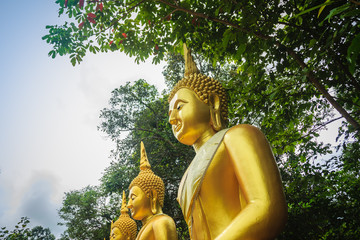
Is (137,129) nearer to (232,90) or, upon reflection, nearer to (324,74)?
(232,90)

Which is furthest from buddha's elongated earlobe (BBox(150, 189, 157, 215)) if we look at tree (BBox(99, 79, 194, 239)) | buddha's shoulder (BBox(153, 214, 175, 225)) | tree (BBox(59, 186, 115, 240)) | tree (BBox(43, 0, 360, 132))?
tree (BBox(59, 186, 115, 240))

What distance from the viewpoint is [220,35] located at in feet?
12.9

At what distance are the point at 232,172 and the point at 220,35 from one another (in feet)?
8.61

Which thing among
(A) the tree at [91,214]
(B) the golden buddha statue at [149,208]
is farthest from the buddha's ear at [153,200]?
(A) the tree at [91,214]

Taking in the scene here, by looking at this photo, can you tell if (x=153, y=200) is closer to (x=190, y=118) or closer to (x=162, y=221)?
(x=162, y=221)

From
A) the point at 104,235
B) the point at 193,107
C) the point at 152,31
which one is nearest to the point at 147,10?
the point at 152,31

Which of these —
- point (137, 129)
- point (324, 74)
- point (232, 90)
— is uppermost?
point (137, 129)

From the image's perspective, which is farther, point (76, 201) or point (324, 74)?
point (76, 201)

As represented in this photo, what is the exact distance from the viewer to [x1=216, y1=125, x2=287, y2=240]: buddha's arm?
1447mm

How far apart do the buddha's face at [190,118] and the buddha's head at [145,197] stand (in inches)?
87.5

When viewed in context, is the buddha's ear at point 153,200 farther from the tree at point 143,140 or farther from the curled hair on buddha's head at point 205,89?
the tree at point 143,140

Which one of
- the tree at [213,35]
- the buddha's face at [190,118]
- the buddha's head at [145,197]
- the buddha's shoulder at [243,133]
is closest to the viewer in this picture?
the buddha's shoulder at [243,133]

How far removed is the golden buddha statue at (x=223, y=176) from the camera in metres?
1.48

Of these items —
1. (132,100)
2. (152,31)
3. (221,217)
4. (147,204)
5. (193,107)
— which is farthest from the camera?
(132,100)
